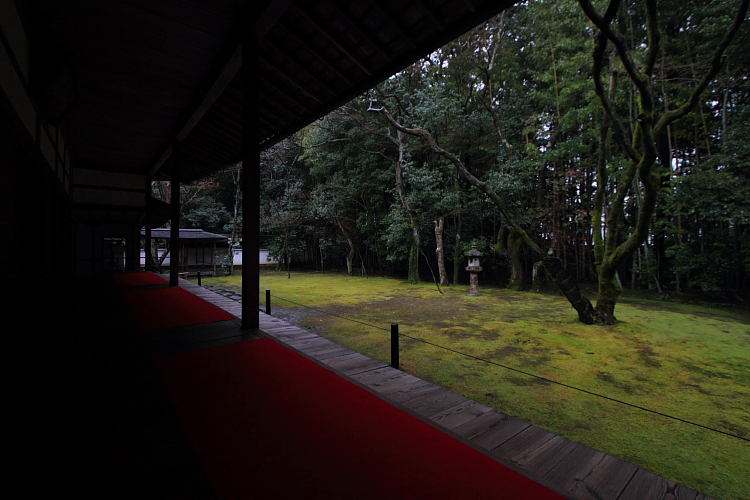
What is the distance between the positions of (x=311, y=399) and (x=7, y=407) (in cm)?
156

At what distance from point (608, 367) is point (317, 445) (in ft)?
13.6

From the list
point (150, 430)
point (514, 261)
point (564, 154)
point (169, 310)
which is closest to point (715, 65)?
point (564, 154)

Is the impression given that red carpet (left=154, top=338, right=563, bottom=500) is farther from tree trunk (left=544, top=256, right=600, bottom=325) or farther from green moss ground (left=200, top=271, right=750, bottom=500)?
tree trunk (left=544, top=256, right=600, bottom=325)

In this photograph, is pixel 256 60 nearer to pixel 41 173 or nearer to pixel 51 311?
pixel 41 173

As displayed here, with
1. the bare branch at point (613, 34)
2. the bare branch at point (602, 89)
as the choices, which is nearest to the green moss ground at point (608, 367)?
the bare branch at point (602, 89)

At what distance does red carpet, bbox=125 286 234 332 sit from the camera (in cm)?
361

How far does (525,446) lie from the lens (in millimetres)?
1861

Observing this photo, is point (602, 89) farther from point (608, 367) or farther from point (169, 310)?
point (169, 310)

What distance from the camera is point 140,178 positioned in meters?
8.94

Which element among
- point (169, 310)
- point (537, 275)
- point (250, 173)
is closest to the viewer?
point (250, 173)

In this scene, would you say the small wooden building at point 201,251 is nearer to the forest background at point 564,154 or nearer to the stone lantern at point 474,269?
the forest background at point 564,154

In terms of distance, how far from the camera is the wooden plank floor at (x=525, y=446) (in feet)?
5.04

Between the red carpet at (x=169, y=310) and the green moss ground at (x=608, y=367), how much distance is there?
1927mm

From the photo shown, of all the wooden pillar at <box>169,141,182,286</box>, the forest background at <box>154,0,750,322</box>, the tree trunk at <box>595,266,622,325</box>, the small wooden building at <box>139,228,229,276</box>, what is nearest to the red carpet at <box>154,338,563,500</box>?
the wooden pillar at <box>169,141,182,286</box>
